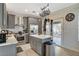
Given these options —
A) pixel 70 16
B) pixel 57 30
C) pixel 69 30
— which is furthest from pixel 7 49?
pixel 70 16

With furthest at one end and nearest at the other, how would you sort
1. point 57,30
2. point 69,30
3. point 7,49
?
1. point 69,30
2. point 57,30
3. point 7,49

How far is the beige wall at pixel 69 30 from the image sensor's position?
267cm

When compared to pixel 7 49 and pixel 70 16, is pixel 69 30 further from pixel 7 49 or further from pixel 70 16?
pixel 7 49

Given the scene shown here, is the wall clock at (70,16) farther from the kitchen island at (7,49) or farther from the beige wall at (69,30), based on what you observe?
the kitchen island at (7,49)

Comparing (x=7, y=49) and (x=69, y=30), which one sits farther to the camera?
(x=69, y=30)

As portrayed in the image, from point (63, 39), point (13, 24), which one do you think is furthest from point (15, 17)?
point (63, 39)

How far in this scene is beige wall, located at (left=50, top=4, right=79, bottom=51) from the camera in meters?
2.67

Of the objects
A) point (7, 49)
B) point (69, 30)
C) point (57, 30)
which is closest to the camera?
point (7, 49)

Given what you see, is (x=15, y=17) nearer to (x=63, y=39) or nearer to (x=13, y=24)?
(x=13, y=24)

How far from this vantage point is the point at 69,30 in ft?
9.13

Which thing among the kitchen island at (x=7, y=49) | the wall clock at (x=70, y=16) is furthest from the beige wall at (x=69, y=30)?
the kitchen island at (x=7, y=49)

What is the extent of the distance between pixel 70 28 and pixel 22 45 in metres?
2.33

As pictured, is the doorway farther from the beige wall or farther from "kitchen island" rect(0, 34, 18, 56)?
"kitchen island" rect(0, 34, 18, 56)

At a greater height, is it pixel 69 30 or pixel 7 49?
pixel 69 30
